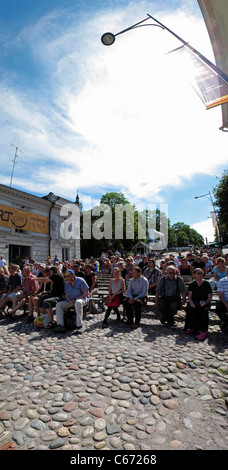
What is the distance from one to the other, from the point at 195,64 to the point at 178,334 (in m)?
6.29

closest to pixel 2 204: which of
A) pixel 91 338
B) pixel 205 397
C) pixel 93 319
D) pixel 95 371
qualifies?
pixel 93 319

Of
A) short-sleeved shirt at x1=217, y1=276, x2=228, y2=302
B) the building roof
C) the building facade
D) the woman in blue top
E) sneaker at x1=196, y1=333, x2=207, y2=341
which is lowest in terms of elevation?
sneaker at x1=196, y1=333, x2=207, y2=341

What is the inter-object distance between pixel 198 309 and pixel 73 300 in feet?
11.1

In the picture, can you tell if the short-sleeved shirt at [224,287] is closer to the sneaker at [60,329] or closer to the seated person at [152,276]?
the seated person at [152,276]

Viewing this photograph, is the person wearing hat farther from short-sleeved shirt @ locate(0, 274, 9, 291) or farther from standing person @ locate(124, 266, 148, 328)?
short-sleeved shirt @ locate(0, 274, 9, 291)

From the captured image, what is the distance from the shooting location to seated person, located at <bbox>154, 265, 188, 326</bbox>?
6262mm

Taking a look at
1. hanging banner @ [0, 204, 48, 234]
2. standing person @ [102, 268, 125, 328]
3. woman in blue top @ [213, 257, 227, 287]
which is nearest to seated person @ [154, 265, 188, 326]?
standing person @ [102, 268, 125, 328]

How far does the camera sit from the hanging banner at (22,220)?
20.5 metres

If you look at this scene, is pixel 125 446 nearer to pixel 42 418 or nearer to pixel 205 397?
pixel 42 418

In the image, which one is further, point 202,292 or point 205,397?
point 202,292

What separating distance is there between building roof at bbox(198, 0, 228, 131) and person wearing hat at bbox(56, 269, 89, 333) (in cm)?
936

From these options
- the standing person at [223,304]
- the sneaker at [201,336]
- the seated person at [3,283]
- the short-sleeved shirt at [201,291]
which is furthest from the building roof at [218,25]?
the seated person at [3,283]

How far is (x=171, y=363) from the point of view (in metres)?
3.86

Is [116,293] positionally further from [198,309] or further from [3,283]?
[3,283]
